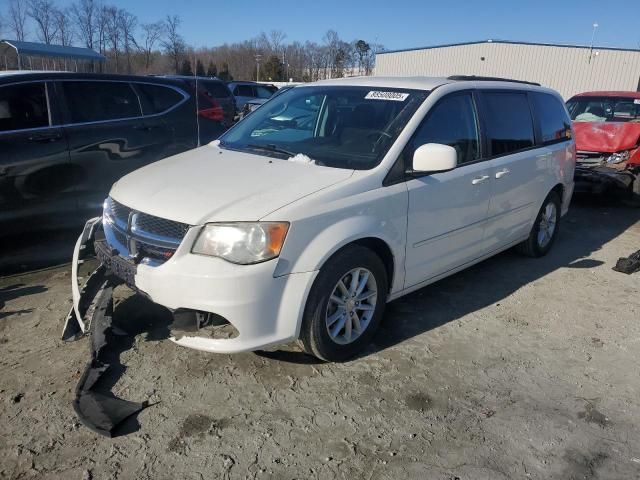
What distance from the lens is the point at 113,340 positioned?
3641mm

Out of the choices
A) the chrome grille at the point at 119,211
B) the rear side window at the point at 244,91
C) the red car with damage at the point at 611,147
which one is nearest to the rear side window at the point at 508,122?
the chrome grille at the point at 119,211

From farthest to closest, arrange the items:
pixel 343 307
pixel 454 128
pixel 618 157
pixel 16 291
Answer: pixel 618 157 → pixel 16 291 → pixel 454 128 → pixel 343 307

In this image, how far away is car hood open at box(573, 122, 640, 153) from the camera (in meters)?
8.73

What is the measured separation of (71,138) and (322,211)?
3435 millimetres

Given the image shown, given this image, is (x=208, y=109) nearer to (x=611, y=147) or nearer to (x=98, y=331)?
(x=98, y=331)

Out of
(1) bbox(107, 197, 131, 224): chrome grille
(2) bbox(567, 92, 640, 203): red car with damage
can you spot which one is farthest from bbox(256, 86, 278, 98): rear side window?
(1) bbox(107, 197, 131, 224): chrome grille

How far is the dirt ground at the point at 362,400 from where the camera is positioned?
264cm

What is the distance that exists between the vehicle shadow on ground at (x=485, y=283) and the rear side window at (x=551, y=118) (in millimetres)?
1295

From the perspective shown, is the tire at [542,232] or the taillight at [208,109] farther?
the taillight at [208,109]

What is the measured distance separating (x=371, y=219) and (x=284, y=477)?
157cm

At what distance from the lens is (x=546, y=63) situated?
33.5 m

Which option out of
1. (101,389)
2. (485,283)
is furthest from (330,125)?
(101,389)

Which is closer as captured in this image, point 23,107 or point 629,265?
point 23,107

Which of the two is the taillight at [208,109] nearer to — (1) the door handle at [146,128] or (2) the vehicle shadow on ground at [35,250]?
(1) the door handle at [146,128]
